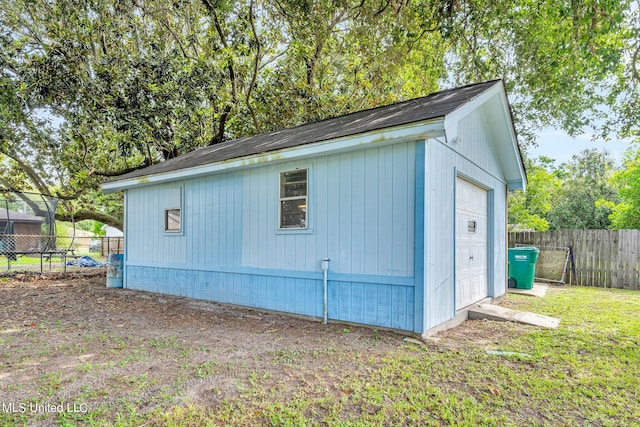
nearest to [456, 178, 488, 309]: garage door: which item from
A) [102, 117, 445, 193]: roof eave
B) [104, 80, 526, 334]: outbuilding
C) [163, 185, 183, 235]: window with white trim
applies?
[104, 80, 526, 334]: outbuilding

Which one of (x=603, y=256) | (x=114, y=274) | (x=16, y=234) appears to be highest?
(x=16, y=234)

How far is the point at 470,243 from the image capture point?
6.28m

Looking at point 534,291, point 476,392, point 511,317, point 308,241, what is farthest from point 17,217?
point 534,291

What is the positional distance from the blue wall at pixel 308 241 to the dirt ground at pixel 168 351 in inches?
13.4

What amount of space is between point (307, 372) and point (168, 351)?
1659mm

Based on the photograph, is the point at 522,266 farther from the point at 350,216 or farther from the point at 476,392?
the point at 476,392

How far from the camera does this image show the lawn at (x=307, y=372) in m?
2.60

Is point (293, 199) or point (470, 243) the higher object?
point (293, 199)

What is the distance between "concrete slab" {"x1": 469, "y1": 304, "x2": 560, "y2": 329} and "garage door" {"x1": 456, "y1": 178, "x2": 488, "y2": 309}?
24 cm

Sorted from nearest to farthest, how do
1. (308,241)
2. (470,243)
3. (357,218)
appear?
1. (357,218)
2. (308,241)
3. (470,243)

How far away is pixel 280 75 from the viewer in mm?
11883

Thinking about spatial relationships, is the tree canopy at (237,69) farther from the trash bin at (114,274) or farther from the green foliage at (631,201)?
the green foliage at (631,201)

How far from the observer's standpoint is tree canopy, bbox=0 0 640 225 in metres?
7.84

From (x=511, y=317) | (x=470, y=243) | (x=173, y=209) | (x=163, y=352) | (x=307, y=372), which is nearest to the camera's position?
(x=307, y=372)
